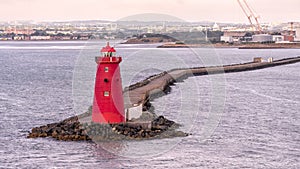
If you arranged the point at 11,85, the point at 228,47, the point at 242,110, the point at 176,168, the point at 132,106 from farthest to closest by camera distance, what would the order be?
the point at 228,47 < the point at 11,85 < the point at 242,110 < the point at 132,106 < the point at 176,168

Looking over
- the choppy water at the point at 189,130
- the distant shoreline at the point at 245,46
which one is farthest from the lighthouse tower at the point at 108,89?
the distant shoreline at the point at 245,46

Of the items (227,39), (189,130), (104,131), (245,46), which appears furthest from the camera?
(227,39)

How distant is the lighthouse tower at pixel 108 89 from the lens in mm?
18406

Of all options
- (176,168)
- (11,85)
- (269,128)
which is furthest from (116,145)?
(11,85)

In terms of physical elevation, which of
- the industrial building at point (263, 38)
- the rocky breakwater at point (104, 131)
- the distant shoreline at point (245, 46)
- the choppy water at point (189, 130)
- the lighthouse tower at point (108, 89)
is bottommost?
the distant shoreline at point (245, 46)

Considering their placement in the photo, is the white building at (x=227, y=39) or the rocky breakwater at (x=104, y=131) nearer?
the rocky breakwater at (x=104, y=131)

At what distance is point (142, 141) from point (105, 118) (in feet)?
3.46

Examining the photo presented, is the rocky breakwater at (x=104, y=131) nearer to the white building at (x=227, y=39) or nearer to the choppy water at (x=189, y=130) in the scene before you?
the choppy water at (x=189, y=130)

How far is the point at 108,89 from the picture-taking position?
18531 millimetres

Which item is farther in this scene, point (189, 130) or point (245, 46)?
point (245, 46)

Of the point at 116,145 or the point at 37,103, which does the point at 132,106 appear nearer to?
the point at 116,145

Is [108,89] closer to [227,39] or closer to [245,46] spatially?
[245,46]

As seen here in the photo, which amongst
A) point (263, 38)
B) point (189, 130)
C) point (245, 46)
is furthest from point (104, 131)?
point (263, 38)

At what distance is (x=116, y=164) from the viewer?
1714cm
